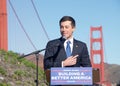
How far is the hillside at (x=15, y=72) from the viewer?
48.9 ft

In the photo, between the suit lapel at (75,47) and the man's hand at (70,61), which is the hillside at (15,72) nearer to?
the suit lapel at (75,47)

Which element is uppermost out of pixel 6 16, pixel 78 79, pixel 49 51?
pixel 6 16

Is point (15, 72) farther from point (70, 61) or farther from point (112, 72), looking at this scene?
point (112, 72)

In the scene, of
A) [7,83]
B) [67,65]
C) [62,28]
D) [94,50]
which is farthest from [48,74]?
[94,50]

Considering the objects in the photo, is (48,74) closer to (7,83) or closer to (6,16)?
(7,83)

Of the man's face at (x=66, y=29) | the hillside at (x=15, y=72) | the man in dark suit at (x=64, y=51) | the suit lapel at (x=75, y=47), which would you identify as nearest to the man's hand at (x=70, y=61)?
the man in dark suit at (x=64, y=51)

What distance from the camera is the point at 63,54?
13.7 feet

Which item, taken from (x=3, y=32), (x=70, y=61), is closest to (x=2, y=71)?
(x=3, y=32)

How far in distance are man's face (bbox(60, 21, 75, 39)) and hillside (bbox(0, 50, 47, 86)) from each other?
9.50 metres

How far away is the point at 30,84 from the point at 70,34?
11.6 meters

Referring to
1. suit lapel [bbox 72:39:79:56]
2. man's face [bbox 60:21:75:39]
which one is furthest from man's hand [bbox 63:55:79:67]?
man's face [bbox 60:21:75:39]

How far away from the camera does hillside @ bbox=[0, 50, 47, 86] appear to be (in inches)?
587

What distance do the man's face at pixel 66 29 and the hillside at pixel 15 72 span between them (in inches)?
374

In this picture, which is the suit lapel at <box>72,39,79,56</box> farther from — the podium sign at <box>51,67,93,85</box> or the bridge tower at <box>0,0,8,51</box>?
the bridge tower at <box>0,0,8,51</box>
